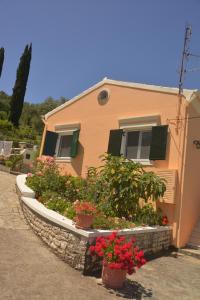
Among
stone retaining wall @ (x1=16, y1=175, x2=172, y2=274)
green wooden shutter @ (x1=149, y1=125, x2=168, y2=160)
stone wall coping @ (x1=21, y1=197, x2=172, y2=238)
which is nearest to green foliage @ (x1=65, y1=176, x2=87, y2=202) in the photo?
stone retaining wall @ (x1=16, y1=175, x2=172, y2=274)

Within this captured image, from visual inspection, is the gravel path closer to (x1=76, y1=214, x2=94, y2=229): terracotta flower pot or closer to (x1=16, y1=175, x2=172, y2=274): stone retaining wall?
(x1=16, y1=175, x2=172, y2=274): stone retaining wall

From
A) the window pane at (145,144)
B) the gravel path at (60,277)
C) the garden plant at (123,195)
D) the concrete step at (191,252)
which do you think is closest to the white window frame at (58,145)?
the window pane at (145,144)

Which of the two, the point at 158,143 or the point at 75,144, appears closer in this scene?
the point at 158,143

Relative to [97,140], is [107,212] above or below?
below

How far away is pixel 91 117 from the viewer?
1439 cm

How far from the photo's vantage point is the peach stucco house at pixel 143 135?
10.4m

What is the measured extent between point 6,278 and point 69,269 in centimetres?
147

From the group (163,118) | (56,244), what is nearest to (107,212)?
(56,244)

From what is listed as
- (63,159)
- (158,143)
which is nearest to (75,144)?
(63,159)

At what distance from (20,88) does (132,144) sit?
30724 millimetres

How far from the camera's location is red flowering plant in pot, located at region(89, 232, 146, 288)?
233 inches

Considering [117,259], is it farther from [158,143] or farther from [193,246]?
[158,143]

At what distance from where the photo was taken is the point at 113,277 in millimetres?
6074

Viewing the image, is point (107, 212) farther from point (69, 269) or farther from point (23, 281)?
point (23, 281)
